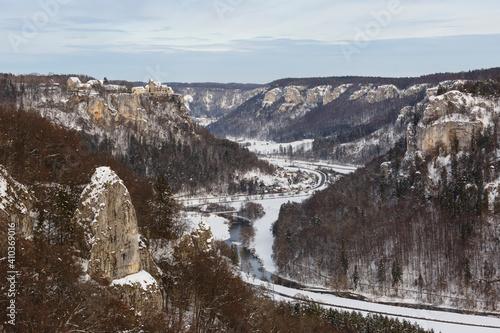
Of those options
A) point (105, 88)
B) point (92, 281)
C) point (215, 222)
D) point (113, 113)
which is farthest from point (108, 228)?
point (105, 88)

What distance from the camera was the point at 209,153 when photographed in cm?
12569

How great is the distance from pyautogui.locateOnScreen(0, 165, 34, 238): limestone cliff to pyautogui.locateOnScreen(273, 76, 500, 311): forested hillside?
37400mm

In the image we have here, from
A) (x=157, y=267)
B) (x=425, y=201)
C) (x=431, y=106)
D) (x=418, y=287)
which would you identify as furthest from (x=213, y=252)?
(x=431, y=106)

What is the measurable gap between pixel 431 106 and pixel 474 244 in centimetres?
2632

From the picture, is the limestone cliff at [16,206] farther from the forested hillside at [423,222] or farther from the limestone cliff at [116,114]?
the limestone cliff at [116,114]

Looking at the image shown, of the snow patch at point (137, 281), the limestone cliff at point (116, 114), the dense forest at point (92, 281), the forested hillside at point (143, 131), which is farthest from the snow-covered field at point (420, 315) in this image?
the limestone cliff at point (116, 114)

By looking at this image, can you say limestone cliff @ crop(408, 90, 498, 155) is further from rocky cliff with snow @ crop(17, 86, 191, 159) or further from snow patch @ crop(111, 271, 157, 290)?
rocky cliff with snow @ crop(17, 86, 191, 159)

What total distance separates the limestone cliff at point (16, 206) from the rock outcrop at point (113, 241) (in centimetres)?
217

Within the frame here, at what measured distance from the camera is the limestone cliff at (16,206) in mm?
21641

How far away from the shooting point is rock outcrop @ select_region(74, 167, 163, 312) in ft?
73.8

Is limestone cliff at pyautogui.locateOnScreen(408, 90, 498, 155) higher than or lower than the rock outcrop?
higher

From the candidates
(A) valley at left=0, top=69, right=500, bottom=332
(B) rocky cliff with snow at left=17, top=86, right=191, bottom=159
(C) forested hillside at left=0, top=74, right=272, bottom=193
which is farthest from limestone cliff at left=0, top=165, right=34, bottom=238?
(B) rocky cliff with snow at left=17, top=86, right=191, bottom=159

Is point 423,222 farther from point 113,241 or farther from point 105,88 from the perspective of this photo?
point 105,88

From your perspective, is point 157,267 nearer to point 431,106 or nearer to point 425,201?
point 425,201
